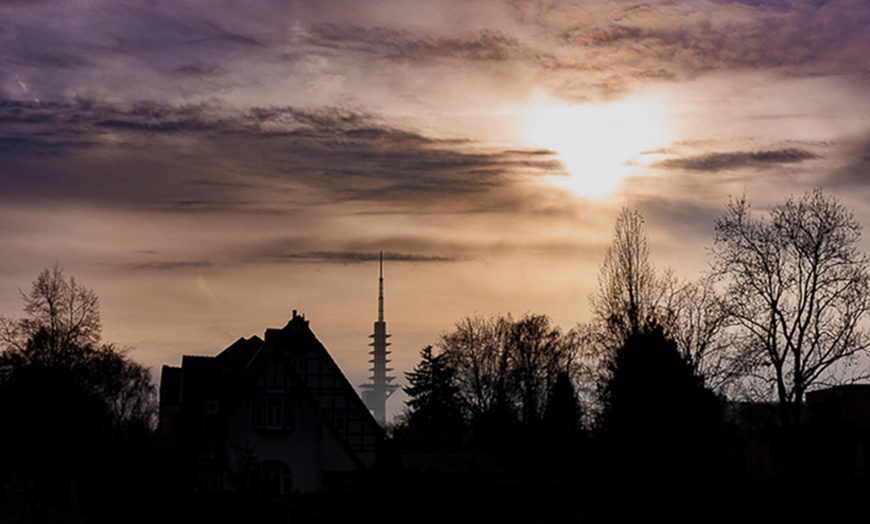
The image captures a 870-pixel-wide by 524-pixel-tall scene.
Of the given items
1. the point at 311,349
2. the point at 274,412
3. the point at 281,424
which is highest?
the point at 311,349

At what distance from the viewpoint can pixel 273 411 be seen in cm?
5638

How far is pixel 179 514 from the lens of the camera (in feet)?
128

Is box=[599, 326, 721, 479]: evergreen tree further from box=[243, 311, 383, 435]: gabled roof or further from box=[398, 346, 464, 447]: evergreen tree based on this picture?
box=[398, 346, 464, 447]: evergreen tree

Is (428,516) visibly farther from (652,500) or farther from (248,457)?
(248,457)

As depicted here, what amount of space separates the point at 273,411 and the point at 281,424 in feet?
2.79

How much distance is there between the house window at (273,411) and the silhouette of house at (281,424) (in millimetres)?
55

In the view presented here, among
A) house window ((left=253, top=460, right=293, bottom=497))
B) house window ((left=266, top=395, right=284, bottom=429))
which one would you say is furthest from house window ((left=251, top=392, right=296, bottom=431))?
house window ((left=253, top=460, right=293, bottom=497))

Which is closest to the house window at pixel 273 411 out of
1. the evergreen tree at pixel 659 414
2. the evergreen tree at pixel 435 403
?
the evergreen tree at pixel 659 414

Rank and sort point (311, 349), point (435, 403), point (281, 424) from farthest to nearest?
1. point (435, 403)
2. point (311, 349)
3. point (281, 424)

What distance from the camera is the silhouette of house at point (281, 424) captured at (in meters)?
52.6

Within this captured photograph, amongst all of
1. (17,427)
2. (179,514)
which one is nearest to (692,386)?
(179,514)

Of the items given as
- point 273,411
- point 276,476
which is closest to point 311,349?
point 273,411

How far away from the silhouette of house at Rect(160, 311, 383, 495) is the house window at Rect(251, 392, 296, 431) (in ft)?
0.18

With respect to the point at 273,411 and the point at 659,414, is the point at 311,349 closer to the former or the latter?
the point at 273,411
